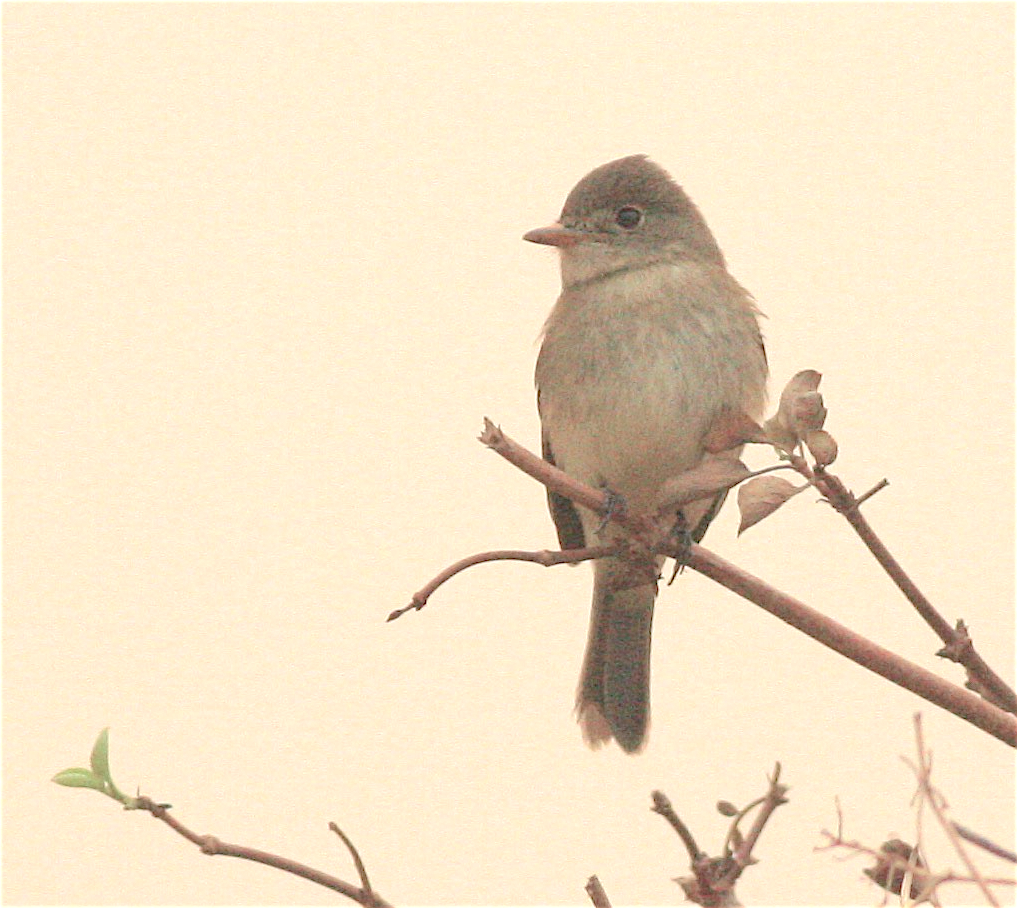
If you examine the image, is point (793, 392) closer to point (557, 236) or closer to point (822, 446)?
point (822, 446)

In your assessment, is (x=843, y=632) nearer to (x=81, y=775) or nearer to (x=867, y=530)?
(x=867, y=530)

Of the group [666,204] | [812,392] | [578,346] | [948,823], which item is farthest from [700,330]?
[948,823]

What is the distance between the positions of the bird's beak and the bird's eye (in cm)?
10

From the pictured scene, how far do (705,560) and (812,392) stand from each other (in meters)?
0.18

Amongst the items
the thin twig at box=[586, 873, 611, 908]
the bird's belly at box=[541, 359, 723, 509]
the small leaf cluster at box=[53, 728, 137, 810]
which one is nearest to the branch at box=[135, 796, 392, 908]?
the small leaf cluster at box=[53, 728, 137, 810]

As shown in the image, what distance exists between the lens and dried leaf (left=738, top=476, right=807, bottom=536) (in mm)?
1148

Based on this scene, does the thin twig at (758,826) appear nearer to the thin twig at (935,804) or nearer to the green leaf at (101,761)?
the thin twig at (935,804)

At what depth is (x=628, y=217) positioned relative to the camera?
3258 millimetres

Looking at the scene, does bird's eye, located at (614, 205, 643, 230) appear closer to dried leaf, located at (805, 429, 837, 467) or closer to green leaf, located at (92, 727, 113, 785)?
dried leaf, located at (805, 429, 837, 467)

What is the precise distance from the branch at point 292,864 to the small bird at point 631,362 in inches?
59.3

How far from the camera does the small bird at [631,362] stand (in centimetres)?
282

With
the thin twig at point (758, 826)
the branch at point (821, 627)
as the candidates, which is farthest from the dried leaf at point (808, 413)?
the thin twig at point (758, 826)

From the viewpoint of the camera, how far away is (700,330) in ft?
→ 9.52

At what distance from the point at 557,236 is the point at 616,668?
107 centimetres
